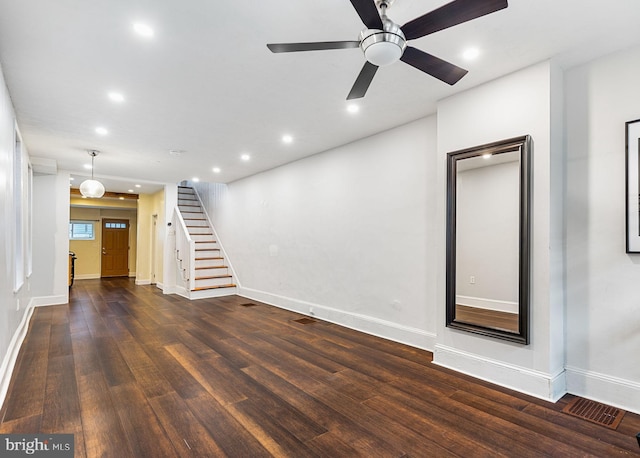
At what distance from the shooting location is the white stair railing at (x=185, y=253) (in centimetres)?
729

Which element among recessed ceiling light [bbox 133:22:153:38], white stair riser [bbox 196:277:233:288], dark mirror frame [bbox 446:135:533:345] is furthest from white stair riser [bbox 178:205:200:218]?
dark mirror frame [bbox 446:135:533:345]

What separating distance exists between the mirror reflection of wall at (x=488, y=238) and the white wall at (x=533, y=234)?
166 millimetres

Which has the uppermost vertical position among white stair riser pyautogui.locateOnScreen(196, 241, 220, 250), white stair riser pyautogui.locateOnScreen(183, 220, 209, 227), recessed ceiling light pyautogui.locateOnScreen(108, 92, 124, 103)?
recessed ceiling light pyautogui.locateOnScreen(108, 92, 124, 103)

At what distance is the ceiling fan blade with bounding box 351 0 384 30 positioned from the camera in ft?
5.31

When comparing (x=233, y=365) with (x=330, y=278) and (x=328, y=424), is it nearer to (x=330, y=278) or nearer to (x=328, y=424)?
(x=328, y=424)

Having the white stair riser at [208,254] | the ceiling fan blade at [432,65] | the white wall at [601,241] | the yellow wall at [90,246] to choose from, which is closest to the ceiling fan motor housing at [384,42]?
the ceiling fan blade at [432,65]

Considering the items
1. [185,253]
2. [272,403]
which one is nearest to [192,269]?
[185,253]

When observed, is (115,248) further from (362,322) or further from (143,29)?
(143,29)

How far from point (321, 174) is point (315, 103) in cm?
202

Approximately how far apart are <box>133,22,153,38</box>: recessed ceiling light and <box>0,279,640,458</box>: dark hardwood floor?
9.07ft

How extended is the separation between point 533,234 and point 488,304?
796mm

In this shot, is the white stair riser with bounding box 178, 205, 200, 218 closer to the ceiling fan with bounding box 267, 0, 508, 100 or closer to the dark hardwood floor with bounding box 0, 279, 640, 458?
the dark hardwood floor with bounding box 0, 279, 640, 458

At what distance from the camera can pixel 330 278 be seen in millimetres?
5285

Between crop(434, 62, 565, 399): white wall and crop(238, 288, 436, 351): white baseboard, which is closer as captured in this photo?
crop(434, 62, 565, 399): white wall
